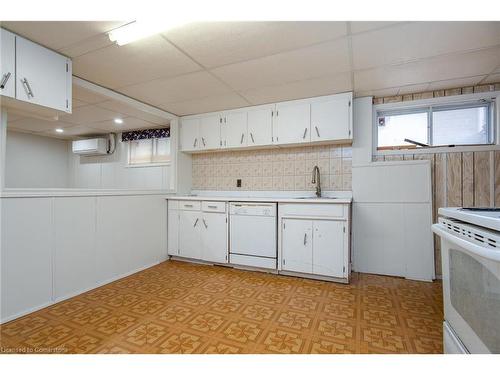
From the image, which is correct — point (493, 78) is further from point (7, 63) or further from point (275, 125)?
point (7, 63)

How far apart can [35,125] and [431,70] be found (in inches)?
230

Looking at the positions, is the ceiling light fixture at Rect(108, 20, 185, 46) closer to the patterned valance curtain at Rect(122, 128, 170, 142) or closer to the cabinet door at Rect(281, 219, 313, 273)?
the cabinet door at Rect(281, 219, 313, 273)

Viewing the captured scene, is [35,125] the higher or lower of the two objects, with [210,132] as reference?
higher

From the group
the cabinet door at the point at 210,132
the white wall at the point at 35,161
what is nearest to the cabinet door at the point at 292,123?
the cabinet door at the point at 210,132

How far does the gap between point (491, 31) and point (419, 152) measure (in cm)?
139

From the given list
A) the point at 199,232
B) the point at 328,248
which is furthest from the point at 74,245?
the point at 328,248

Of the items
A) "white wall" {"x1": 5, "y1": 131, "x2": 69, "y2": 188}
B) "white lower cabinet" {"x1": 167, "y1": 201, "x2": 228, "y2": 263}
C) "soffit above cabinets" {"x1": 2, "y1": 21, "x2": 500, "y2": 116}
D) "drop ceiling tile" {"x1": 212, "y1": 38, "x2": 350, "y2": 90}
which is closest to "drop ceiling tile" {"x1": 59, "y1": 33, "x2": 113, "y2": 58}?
"soffit above cabinets" {"x1": 2, "y1": 21, "x2": 500, "y2": 116}

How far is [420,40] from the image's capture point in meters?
1.89

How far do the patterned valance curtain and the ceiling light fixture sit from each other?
2.56m

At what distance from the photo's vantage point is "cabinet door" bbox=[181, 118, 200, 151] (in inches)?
148

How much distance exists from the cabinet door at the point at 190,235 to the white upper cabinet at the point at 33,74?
6.00ft

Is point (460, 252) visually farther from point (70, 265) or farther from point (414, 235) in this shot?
point (70, 265)

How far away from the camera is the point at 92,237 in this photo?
2.60 metres

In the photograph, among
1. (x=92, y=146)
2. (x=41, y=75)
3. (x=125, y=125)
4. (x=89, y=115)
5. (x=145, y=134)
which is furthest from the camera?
(x=92, y=146)
